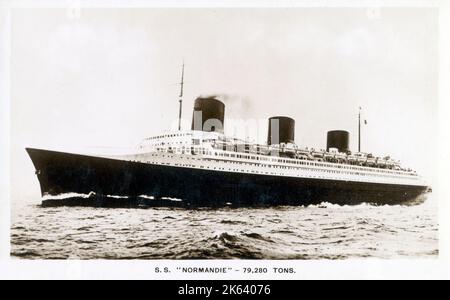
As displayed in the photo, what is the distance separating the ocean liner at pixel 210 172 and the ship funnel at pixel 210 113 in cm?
1

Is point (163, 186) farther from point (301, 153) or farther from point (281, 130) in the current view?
point (301, 153)

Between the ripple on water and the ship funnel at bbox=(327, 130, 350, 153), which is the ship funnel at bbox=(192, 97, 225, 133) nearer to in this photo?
the ripple on water

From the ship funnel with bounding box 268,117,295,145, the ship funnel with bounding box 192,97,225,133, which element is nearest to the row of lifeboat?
the ship funnel with bounding box 192,97,225,133

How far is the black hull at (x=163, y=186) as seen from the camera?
15.3ft

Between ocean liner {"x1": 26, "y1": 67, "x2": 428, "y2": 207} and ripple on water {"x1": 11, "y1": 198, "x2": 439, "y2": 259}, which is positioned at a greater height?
ocean liner {"x1": 26, "y1": 67, "x2": 428, "y2": 207}

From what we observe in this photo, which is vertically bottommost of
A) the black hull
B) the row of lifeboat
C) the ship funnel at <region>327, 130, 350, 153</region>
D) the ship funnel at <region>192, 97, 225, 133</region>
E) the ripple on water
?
the ripple on water

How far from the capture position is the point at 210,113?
4.45 m

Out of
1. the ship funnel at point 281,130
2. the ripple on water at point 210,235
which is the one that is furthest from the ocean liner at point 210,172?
the ripple on water at point 210,235

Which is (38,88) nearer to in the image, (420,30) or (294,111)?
(294,111)

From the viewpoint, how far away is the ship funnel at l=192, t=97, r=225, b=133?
14.9 feet

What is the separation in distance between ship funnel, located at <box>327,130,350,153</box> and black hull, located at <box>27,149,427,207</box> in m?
0.77

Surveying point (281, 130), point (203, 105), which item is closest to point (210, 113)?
point (203, 105)

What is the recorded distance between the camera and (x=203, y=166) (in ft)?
18.5
